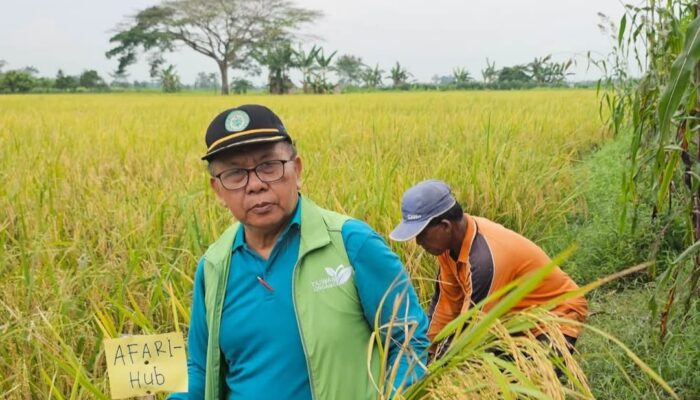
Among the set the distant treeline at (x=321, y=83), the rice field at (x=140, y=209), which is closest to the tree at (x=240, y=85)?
the distant treeline at (x=321, y=83)

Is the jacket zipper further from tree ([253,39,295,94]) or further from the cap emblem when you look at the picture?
tree ([253,39,295,94])

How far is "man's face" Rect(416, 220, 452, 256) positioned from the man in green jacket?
0.99m

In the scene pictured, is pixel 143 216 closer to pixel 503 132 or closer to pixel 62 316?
pixel 62 316

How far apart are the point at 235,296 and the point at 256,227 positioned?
15 centimetres

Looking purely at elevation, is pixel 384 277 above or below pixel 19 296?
above

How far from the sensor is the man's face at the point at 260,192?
138 centimetres

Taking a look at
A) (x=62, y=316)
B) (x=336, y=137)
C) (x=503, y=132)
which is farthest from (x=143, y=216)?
(x=503, y=132)

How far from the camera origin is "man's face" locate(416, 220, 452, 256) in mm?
2361

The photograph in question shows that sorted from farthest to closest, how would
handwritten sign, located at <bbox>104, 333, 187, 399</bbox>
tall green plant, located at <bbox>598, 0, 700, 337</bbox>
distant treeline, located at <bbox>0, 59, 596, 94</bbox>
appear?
distant treeline, located at <bbox>0, 59, 596, 94</bbox> → tall green plant, located at <bbox>598, 0, 700, 337</bbox> → handwritten sign, located at <bbox>104, 333, 187, 399</bbox>

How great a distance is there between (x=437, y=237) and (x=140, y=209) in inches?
55.6

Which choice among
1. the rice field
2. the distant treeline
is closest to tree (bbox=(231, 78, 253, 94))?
the distant treeline

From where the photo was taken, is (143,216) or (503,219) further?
(503,219)

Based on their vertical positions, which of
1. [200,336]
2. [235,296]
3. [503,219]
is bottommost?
[503,219]

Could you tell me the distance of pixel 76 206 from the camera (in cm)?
329
